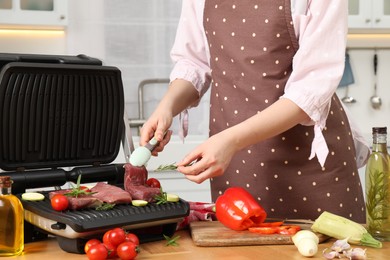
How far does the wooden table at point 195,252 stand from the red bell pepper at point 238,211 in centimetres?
9

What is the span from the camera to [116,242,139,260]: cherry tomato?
1.24 meters

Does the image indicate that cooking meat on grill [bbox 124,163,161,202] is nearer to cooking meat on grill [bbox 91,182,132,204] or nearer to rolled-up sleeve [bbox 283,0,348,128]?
cooking meat on grill [bbox 91,182,132,204]

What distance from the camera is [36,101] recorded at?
1.52 meters

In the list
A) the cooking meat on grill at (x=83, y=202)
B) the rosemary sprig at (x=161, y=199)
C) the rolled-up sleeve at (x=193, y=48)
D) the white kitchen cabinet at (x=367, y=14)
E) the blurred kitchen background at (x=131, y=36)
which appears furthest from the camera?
the white kitchen cabinet at (x=367, y=14)

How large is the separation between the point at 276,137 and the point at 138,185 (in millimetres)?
429

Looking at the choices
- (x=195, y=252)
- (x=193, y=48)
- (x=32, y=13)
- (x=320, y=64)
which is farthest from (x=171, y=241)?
(x=32, y=13)

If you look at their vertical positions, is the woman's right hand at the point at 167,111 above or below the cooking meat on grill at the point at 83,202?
above

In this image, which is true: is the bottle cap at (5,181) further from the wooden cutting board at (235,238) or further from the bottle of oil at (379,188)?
the bottle of oil at (379,188)

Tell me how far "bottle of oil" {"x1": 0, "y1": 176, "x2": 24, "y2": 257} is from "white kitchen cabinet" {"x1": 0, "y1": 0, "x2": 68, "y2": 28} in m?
2.37

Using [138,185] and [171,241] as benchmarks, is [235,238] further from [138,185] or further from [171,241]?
[138,185]

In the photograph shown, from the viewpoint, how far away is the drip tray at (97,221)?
1286mm

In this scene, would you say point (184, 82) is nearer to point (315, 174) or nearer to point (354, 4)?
point (315, 174)

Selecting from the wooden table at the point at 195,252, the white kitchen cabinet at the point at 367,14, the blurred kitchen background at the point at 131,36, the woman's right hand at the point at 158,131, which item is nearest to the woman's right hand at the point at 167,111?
the woman's right hand at the point at 158,131

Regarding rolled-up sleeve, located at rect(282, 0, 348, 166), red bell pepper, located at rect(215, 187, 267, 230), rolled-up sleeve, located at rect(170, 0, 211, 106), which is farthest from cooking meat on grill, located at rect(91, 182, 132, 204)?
rolled-up sleeve, located at rect(170, 0, 211, 106)
